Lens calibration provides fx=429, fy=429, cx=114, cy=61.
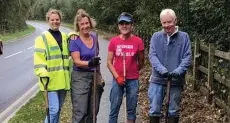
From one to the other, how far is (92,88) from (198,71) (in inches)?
193

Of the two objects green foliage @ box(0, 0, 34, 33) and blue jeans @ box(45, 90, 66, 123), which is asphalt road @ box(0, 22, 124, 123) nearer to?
blue jeans @ box(45, 90, 66, 123)

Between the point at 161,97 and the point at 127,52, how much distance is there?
824mm

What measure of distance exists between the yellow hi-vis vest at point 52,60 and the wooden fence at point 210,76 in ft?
9.88

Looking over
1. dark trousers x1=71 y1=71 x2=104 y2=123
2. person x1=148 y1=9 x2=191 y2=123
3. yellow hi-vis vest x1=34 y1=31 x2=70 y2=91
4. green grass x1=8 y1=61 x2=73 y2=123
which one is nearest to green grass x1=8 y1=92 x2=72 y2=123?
green grass x1=8 y1=61 x2=73 y2=123

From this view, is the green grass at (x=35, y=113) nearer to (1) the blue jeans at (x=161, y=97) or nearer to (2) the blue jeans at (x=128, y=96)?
(2) the blue jeans at (x=128, y=96)

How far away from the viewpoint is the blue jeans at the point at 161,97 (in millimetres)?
6066

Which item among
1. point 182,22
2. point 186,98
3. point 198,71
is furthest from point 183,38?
point 182,22

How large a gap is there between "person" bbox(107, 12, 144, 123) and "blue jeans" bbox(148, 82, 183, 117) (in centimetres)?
41

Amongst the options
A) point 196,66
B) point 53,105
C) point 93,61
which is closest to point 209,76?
point 196,66

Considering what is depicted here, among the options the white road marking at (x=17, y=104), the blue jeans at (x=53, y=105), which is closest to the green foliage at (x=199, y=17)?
the white road marking at (x=17, y=104)

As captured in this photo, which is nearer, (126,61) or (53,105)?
(53,105)

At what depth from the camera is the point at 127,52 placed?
6.31m

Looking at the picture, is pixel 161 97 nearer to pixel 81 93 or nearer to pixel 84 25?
pixel 81 93

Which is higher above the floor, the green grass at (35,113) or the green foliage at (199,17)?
the green foliage at (199,17)
